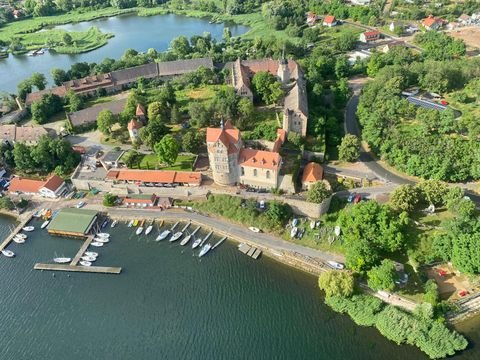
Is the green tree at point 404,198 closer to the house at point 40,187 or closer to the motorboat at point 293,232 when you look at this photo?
the motorboat at point 293,232

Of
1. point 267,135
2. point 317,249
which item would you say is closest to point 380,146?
point 267,135

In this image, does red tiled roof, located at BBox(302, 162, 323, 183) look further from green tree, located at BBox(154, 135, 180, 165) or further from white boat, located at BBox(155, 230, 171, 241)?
white boat, located at BBox(155, 230, 171, 241)

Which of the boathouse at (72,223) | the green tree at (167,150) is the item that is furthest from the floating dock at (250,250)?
the boathouse at (72,223)

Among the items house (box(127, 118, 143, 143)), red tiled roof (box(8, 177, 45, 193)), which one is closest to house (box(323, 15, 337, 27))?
house (box(127, 118, 143, 143))

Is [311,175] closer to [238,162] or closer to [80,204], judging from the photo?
[238,162]

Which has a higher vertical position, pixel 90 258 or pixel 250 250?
pixel 90 258

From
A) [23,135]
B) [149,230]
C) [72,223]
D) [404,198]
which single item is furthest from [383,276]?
[23,135]
